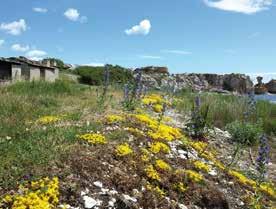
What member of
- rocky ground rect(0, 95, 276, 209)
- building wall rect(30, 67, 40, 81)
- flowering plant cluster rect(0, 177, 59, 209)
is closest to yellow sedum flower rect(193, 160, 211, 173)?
rocky ground rect(0, 95, 276, 209)

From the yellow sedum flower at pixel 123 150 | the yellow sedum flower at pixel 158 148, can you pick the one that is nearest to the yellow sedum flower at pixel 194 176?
the yellow sedum flower at pixel 158 148

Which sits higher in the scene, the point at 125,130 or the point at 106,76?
the point at 106,76

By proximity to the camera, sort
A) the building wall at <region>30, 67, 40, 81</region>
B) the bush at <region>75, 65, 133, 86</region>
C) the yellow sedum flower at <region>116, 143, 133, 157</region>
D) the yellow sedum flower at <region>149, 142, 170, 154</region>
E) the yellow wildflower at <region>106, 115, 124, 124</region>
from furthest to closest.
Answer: the bush at <region>75, 65, 133, 86</region>
the building wall at <region>30, 67, 40, 81</region>
the yellow wildflower at <region>106, 115, 124, 124</region>
the yellow sedum flower at <region>149, 142, 170, 154</region>
the yellow sedum flower at <region>116, 143, 133, 157</region>

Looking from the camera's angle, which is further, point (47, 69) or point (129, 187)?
point (47, 69)

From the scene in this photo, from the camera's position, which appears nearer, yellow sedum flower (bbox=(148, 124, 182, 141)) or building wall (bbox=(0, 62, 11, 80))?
yellow sedum flower (bbox=(148, 124, 182, 141))

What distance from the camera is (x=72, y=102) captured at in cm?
1348

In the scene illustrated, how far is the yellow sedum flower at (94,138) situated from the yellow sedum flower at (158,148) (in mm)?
882

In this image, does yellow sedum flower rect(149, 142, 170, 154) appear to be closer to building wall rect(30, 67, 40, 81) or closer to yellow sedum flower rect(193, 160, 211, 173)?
yellow sedum flower rect(193, 160, 211, 173)

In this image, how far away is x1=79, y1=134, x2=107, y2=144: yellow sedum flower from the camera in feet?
24.9

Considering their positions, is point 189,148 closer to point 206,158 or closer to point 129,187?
point 206,158

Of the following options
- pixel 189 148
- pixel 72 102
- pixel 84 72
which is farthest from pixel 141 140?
pixel 84 72

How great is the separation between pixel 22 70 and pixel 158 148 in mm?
18074

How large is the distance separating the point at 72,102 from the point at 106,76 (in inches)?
75.9

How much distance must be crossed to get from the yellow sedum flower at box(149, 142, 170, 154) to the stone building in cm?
1460
